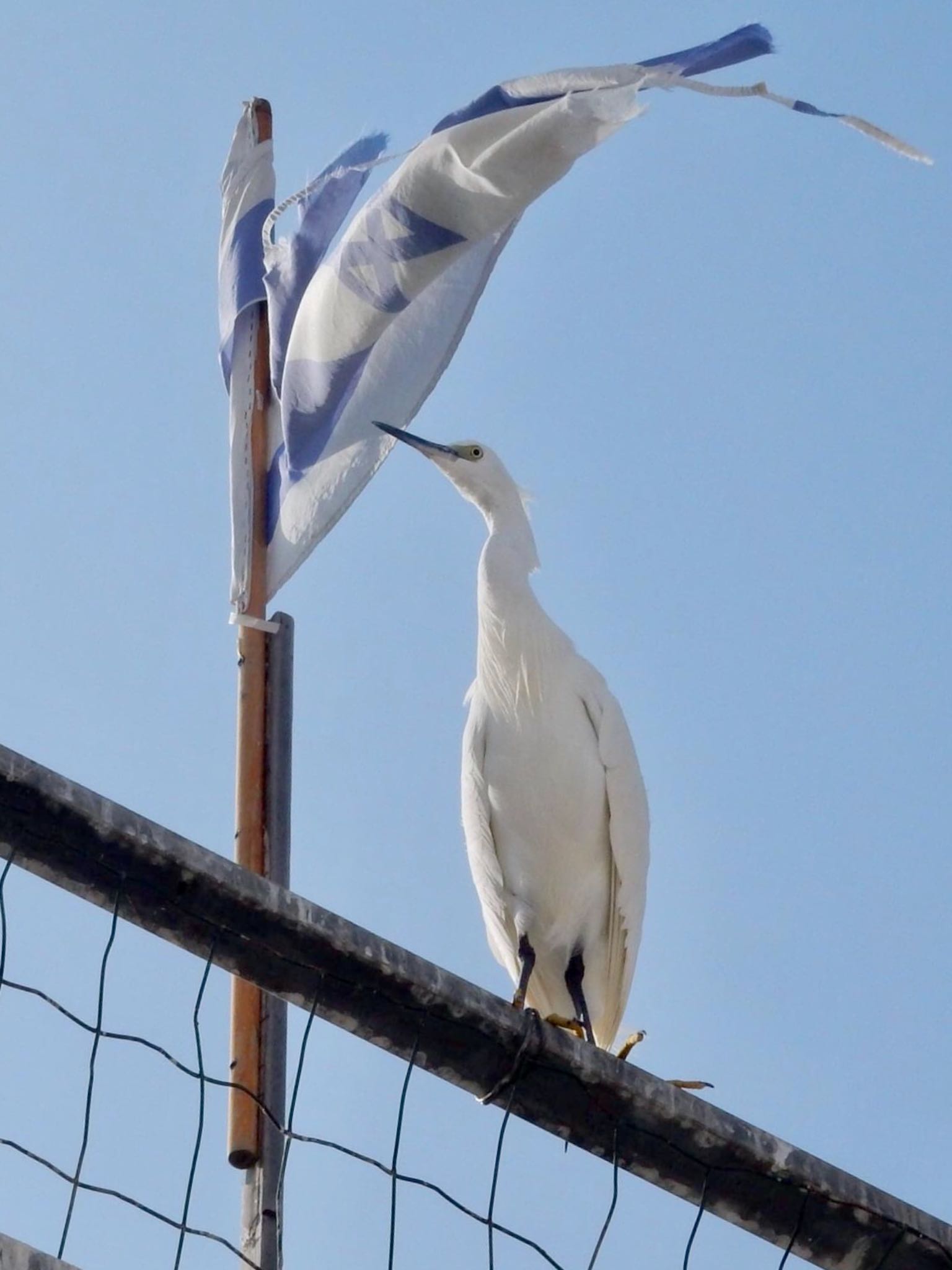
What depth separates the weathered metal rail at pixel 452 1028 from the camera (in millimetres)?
3428

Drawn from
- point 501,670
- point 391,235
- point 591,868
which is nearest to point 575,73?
point 391,235

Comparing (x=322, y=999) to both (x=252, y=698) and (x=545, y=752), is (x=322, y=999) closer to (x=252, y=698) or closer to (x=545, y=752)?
(x=252, y=698)

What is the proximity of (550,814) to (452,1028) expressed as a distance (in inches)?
153

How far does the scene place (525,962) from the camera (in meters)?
7.60

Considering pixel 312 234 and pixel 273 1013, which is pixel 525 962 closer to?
pixel 273 1013

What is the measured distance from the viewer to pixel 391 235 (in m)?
7.62

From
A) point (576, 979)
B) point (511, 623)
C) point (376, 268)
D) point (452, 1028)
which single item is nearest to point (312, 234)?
point (376, 268)

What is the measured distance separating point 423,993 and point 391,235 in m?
4.44

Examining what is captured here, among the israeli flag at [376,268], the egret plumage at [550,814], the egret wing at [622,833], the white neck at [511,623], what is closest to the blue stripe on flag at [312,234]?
the israeli flag at [376,268]

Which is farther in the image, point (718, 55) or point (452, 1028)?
point (718, 55)

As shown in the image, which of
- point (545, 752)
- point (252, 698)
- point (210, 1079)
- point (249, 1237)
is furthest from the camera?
point (545, 752)

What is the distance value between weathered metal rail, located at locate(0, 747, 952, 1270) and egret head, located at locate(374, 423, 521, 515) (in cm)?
463

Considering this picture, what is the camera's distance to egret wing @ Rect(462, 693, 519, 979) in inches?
303

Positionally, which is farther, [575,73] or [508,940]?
[508,940]
